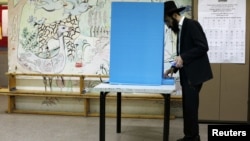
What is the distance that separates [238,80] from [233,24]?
733 mm

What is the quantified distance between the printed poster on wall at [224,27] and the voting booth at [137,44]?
1466 millimetres

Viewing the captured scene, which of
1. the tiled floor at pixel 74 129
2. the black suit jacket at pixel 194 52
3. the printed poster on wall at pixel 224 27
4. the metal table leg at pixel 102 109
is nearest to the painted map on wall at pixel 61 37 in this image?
the printed poster on wall at pixel 224 27

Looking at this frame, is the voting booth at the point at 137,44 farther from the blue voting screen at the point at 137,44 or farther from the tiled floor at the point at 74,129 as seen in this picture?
the tiled floor at the point at 74,129

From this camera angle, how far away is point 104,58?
4.86 meters

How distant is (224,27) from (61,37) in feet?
7.41

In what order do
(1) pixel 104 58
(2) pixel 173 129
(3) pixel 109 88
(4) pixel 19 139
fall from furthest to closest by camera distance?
(1) pixel 104 58 < (2) pixel 173 129 < (4) pixel 19 139 < (3) pixel 109 88

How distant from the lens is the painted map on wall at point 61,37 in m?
4.84

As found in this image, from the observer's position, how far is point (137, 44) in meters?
3.23

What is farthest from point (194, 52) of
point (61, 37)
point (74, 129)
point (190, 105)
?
point (61, 37)

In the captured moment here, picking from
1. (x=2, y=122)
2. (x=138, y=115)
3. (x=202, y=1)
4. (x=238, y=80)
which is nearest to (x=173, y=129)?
(x=138, y=115)

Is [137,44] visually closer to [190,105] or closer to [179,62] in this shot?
[179,62]

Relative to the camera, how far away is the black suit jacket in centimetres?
317

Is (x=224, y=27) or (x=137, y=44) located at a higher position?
(x=224, y=27)

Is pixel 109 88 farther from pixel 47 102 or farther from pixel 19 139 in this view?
pixel 47 102
